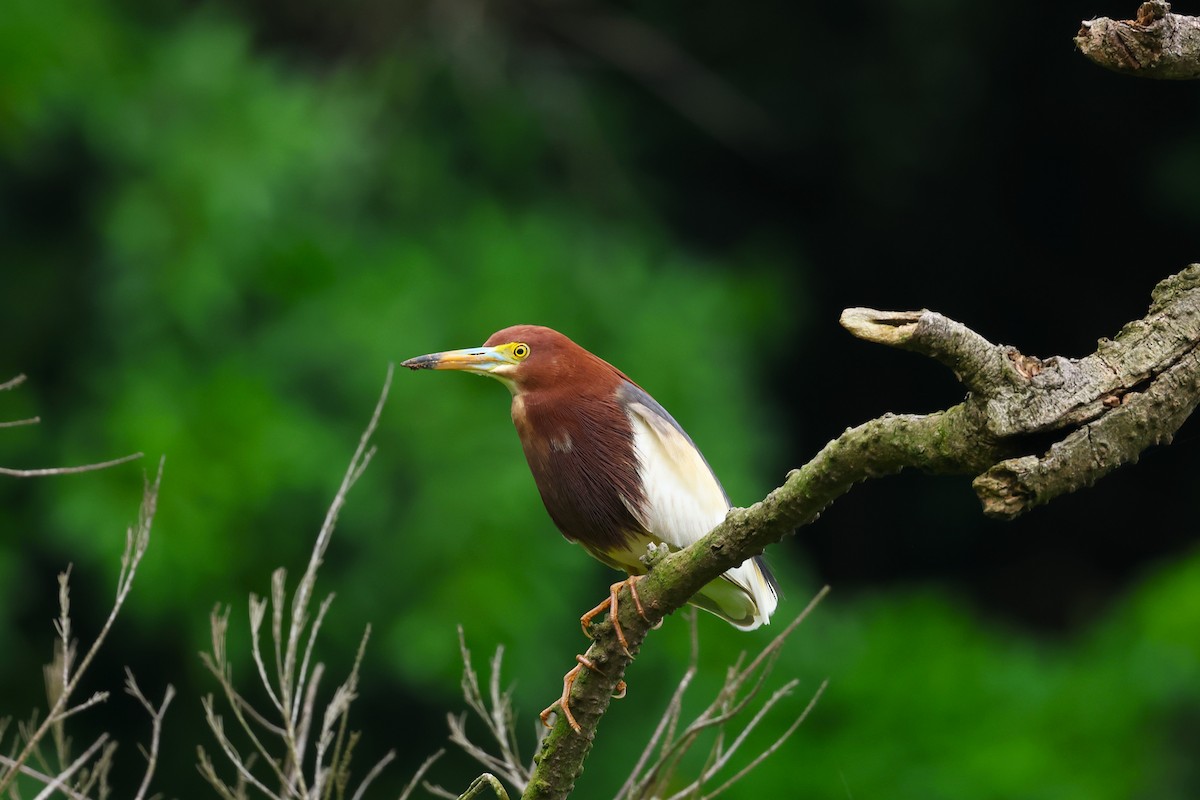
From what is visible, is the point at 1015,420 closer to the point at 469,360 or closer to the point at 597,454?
the point at 597,454

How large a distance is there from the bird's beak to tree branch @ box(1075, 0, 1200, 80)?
1481mm

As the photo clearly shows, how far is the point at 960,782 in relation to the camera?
25.7 ft

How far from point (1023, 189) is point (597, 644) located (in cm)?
852

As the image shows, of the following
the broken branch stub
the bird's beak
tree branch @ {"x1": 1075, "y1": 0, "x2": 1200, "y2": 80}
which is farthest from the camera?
the bird's beak

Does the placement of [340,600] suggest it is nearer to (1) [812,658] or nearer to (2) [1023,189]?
(1) [812,658]

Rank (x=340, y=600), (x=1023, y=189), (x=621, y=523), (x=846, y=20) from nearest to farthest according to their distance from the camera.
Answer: (x=621, y=523) < (x=340, y=600) < (x=846, y=20) < (x=1023, y=189)

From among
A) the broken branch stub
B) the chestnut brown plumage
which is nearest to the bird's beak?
the chestnut brown plumage

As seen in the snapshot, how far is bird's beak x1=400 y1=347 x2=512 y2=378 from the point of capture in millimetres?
3402

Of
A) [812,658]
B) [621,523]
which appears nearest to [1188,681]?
[812,658]

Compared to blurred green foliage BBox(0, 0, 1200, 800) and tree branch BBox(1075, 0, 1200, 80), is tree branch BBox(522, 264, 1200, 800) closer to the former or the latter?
tree branch BBox(1075, 0, 1200, 80)

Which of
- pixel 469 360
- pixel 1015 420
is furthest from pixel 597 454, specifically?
pixel 1015 420

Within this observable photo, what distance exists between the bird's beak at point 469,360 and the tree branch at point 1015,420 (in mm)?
1083

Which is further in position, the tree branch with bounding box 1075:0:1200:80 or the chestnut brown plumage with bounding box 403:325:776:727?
the chestnut brown plumage with bounding box 403:325:776:727

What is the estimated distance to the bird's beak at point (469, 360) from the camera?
3.40 metres
